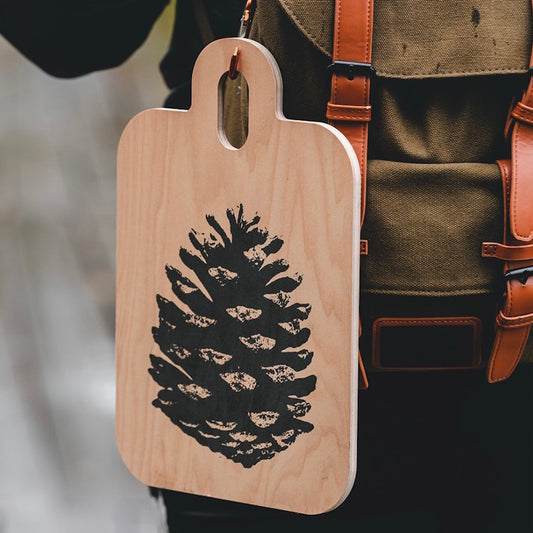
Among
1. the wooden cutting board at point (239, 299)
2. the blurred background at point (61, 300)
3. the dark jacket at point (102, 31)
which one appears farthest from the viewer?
the blurred background at point (61, 300)

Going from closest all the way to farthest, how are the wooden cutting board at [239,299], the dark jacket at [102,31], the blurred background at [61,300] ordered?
the wooden cutting board at [239,299] < the dark jacket at [102,31] < the blurred background at [61,300]

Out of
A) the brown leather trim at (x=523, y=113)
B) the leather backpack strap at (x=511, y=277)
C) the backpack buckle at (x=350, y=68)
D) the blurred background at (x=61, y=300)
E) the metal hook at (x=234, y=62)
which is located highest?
the metal hook at (x=234, y=62)

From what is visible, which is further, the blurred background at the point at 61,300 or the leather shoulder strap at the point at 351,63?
the blurred background at the point at 61,300

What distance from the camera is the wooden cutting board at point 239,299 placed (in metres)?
0.59

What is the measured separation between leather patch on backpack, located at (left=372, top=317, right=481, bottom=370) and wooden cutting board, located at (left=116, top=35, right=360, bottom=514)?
10 centimetres

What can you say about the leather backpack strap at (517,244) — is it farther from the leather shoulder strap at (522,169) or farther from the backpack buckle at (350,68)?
the backpack buckle at (350,68)

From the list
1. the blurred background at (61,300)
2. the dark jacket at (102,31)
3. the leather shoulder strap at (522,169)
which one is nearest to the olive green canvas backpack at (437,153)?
the leather shoulder strap at (522,169)

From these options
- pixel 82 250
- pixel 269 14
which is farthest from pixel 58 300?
pixel 269 14

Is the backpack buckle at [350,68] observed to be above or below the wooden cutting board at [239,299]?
above

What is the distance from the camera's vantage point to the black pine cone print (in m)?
0.61

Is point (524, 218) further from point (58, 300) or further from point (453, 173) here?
point (58, 300)

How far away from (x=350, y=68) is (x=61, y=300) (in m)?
0.87

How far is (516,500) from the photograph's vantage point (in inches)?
30.7

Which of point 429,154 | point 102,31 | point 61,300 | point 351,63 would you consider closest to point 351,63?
point 351,63
